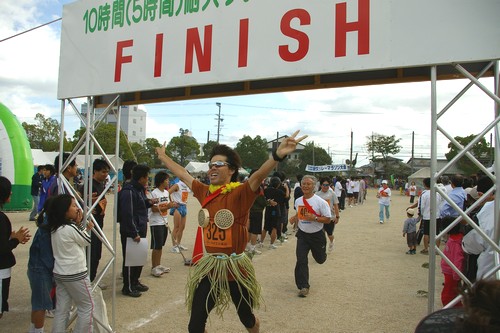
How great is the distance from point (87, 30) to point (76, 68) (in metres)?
0.45

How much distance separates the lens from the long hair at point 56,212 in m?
3.39

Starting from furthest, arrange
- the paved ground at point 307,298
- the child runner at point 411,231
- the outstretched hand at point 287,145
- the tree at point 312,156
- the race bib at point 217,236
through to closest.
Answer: the tree at point 312,156 < the child runner at point 411,231 < the paved ground at point 307,298 < the race bib at point 217,236 < the outstretched hand at point 287,145

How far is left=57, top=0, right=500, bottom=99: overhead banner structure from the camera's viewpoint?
2.94 m

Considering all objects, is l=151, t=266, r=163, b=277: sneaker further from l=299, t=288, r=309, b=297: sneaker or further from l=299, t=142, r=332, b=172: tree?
l=299, t=142, r=332, b=172: tree

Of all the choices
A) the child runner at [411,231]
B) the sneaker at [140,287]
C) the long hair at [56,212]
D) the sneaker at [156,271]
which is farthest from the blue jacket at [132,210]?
the child runner at [411,231]

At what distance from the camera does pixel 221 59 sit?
3.67 meters

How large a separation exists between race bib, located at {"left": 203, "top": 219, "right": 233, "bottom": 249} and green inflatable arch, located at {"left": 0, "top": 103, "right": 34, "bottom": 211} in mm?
13727

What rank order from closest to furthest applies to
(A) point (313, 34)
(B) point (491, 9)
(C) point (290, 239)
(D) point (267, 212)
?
(B) point (491, 9) → (A) point (313, 34) → (D) point (267, 212) → (C) point (290, 239)

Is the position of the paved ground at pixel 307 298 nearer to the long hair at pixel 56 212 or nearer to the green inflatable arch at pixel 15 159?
the long hair at pixel 56 212

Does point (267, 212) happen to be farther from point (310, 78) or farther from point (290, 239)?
point (310, 78)

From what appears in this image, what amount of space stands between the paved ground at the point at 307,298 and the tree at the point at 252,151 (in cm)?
4958

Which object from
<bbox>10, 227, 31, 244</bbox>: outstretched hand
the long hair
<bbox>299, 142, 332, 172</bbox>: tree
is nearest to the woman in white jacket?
the long hair

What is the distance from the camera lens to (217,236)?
10.6 feet

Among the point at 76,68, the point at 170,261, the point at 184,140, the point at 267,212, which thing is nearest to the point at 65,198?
the point at 76,68
